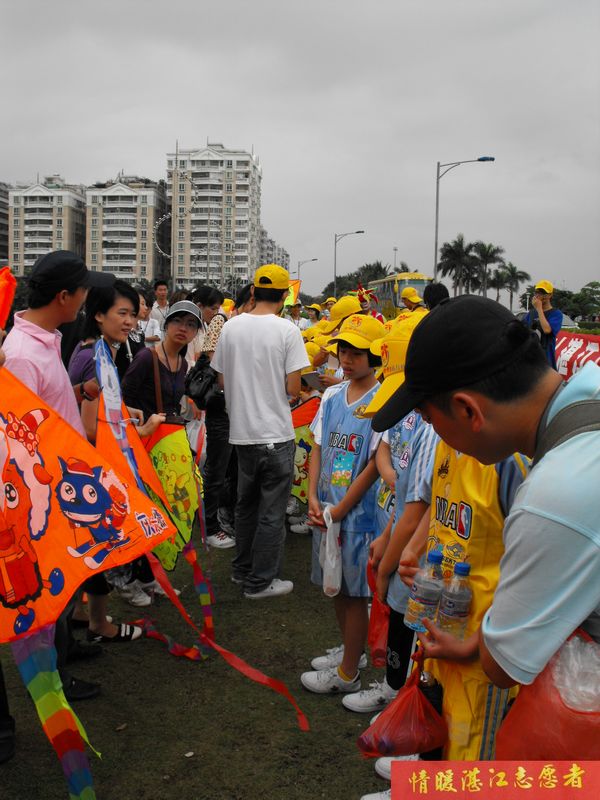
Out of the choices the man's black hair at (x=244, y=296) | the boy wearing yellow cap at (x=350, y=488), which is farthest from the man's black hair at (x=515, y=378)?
the man's black hair at (x=244, y=296)

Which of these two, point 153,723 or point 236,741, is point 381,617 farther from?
point 153,723

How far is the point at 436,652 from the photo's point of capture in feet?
5.71

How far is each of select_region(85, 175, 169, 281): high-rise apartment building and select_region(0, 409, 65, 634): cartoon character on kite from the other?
124493mm

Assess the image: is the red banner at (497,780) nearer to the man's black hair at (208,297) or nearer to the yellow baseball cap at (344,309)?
the yellow baseball cap at (344,309)

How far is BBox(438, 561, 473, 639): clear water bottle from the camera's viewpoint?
187 cm

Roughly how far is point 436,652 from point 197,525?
16.1 feet

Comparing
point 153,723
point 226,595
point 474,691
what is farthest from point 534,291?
point 474,691

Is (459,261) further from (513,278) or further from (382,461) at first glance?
(382,461)

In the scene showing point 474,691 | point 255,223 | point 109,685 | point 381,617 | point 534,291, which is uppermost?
point 255,223

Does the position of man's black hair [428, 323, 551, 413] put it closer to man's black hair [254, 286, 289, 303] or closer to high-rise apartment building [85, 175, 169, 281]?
man's black hair [254, 286, 289, 303]

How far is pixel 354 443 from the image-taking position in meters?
3.57

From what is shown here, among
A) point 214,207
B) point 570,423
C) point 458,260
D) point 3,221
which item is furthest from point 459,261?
point 3,221

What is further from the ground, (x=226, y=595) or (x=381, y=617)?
(x=381, y=617)

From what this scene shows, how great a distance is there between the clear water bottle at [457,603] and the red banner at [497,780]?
0.76 m
